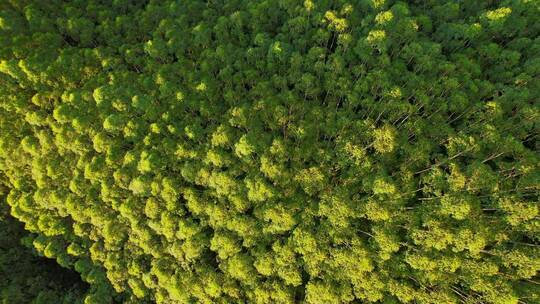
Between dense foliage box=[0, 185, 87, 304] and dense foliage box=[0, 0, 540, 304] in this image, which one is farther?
dense foliage box=[0, 185, 87, 304]

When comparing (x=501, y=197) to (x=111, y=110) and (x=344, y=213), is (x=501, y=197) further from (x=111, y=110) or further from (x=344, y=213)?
(x=111, y=110)

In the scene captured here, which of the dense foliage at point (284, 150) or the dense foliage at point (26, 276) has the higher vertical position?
the dense foliage at point (284, 150)

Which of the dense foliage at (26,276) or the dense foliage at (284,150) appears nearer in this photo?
the dense foliage at (284,150)

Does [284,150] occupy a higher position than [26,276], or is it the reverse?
[284,150]

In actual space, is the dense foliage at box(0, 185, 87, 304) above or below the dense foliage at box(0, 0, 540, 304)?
below
